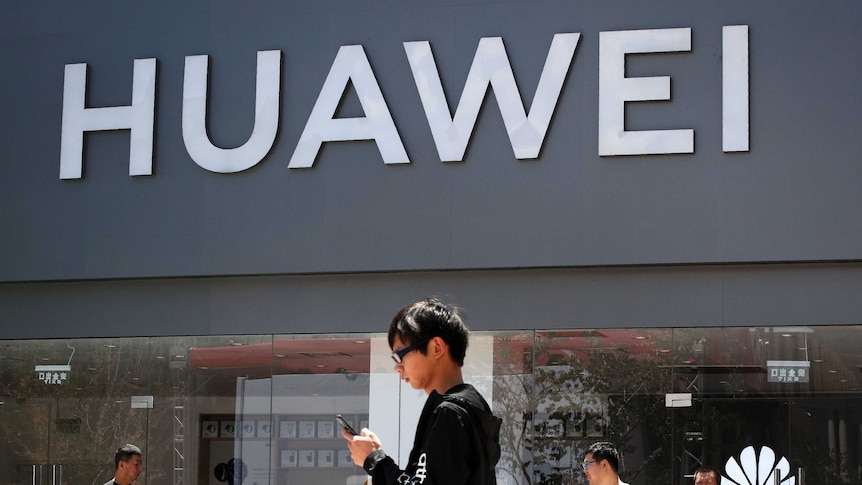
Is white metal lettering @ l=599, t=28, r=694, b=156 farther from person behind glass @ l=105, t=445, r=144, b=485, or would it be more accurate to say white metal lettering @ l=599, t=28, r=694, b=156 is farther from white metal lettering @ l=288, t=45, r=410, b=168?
person behind glass @ l=105, t=445, r=144, b=485

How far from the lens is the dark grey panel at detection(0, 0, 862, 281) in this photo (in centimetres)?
1051

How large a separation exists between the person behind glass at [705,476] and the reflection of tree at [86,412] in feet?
16.6

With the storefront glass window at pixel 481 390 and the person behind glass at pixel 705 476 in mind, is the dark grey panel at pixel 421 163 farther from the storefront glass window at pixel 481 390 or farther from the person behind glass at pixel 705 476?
the person behind glass at pixel 705 476

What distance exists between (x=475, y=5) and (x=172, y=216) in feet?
11.5

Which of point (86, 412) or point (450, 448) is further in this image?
point (86, 412)

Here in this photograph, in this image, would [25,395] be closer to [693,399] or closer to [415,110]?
[415,110]

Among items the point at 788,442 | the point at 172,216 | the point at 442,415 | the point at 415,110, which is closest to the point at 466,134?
the point at 415,110

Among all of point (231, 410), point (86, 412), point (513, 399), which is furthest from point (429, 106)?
point (86, 412)

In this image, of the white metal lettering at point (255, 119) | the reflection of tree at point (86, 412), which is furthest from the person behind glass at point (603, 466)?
the reflection of tree at point (86, 412)

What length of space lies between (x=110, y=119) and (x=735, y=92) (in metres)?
5.91

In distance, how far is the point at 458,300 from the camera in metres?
11.2

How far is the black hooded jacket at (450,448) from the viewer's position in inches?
134

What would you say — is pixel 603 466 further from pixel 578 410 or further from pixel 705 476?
pixel 578 410

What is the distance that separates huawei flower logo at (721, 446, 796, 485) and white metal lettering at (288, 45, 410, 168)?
159 inches
